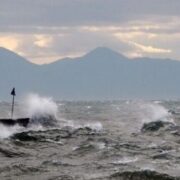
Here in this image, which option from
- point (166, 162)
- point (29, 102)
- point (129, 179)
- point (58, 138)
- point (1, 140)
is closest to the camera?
point (129, 179)

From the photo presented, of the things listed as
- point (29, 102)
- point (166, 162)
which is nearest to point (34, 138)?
point (166, 162)

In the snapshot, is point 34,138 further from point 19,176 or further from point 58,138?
point 19,176

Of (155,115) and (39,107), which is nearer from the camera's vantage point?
(39,107)

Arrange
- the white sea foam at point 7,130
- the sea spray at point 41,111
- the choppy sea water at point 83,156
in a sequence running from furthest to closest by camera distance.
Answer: the sea spray at point 41,111
the white sea foam at point 7,130
the choppy sea water at point 83,156

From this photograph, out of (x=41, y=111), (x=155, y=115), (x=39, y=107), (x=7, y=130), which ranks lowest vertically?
(x=7, y=130)

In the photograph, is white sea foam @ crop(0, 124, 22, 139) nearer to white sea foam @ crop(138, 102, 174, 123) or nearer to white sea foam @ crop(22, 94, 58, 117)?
white sea foam @ crop(22, 94, 58, 117)

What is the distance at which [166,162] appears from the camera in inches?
1017

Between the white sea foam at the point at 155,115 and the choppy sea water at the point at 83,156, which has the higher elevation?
the white sea foam at the point at 155,115

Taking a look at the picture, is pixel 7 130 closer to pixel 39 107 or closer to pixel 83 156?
pixel 83 156

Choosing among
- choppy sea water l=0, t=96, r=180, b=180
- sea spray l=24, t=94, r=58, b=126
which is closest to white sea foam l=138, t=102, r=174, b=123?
sea spray l=24, t=94, r=58, b=126

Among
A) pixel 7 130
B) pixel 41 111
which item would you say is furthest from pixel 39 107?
pixel 7 130

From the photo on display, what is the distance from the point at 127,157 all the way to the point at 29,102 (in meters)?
46.0

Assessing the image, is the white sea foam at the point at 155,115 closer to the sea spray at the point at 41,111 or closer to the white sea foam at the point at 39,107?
the sea spray at the point at 41,111

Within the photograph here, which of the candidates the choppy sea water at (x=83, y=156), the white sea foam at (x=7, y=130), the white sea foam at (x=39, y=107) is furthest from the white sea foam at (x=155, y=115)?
the choppy sea water at (x=83, y=156)
